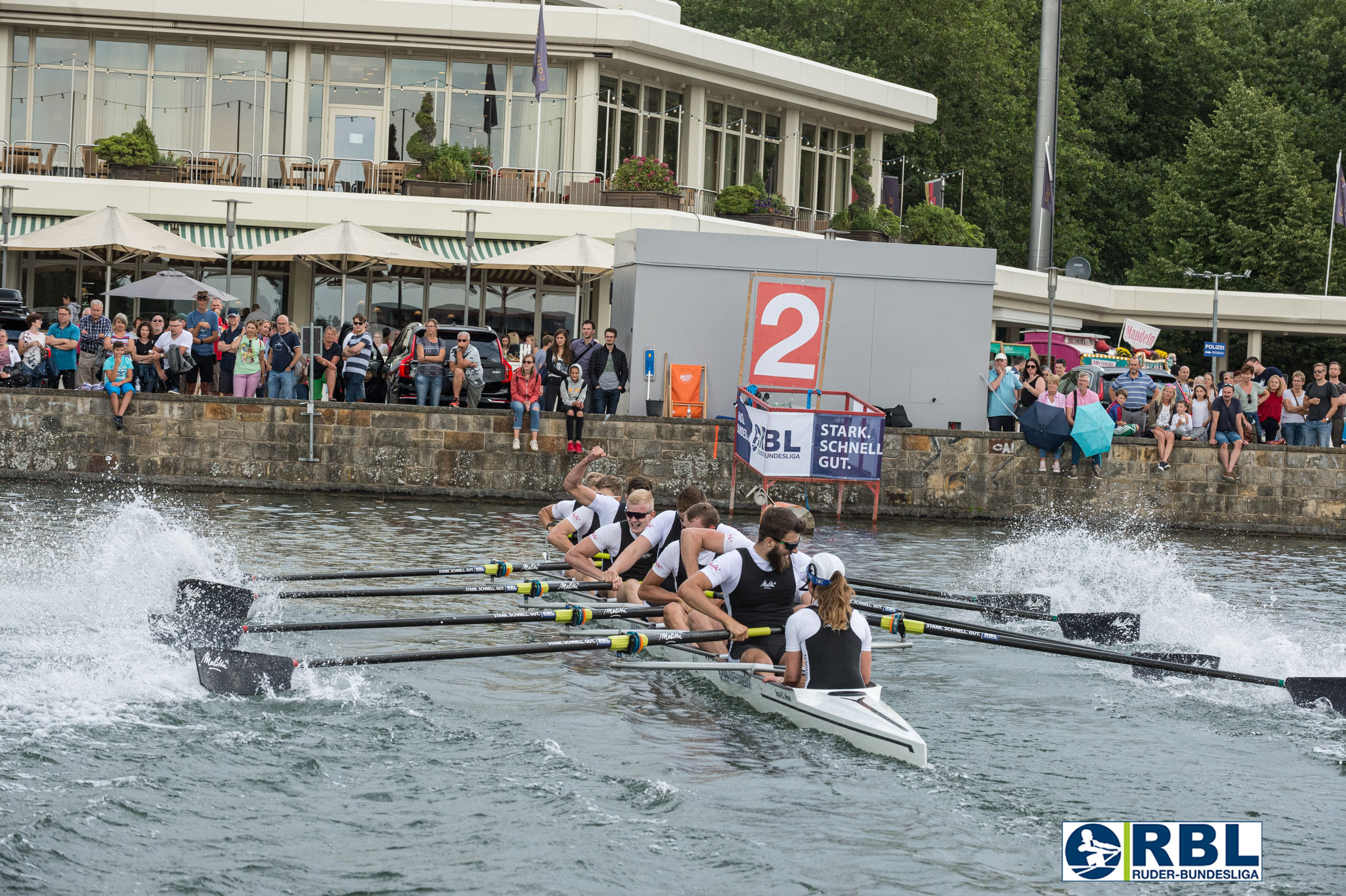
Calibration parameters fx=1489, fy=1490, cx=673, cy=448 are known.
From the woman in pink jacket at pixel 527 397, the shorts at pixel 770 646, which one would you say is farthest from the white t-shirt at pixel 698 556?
the woman in pink jacket at pixel 527 397

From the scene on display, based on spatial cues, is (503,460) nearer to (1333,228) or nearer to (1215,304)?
(1215,304)

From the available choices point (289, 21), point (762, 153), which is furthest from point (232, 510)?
point (762, 153)

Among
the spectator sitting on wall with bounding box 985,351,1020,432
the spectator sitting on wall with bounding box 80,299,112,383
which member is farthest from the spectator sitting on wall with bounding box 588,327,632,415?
the spectator sitting on wall with bounding box 80,299,112,383

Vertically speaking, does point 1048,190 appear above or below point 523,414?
above

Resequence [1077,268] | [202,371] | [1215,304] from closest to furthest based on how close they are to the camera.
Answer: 1. [202,371]
2. [1215,304]
3. [1077,268]

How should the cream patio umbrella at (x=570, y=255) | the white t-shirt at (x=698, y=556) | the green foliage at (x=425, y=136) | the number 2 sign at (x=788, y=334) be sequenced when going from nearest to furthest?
the white t-shirt at (x=698, y=556) < the number 2 sign at (x=788, y=334) < the cream patio umbrella at (x=570, y=255) < the green foliage at (x=425, y=136)

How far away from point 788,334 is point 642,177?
42.0 ft

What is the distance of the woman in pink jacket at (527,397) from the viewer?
2189 cm

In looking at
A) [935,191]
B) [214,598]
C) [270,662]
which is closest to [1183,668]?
[270,662]

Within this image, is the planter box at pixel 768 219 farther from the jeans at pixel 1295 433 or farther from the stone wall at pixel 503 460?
the jeans at pixel 1295 433

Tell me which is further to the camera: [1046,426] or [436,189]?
[436,189]

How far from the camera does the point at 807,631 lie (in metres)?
9.05

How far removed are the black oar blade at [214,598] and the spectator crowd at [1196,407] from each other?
14346 mm

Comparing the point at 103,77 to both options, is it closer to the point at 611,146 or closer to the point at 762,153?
the point at 611,146
